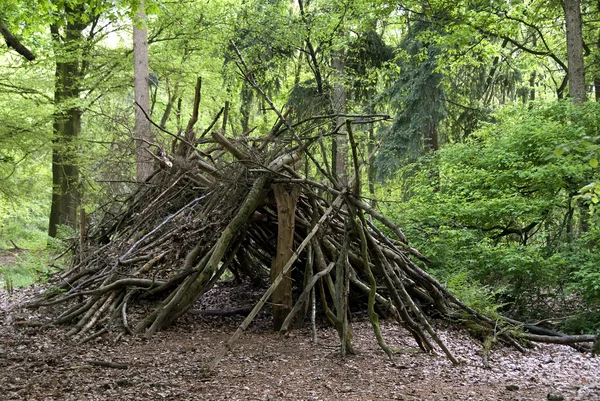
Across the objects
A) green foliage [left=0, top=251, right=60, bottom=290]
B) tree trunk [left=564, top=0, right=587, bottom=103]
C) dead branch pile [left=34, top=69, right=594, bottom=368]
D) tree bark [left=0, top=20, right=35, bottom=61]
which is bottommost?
green foliage [left=0, top=251, right=60, bottom=290]

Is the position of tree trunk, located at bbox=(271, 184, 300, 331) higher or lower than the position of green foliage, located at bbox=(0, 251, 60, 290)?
higher

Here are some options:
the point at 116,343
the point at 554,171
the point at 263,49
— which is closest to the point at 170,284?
the point at 116,343

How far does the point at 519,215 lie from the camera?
821 centimetres

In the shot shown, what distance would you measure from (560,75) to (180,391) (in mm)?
21905

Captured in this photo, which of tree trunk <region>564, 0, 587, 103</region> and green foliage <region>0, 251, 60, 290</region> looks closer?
green foliage <region>0, 251, 60, 290</region>

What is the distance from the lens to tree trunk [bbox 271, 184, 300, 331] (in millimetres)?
6074

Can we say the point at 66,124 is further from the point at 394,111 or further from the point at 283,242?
the point at 283,242

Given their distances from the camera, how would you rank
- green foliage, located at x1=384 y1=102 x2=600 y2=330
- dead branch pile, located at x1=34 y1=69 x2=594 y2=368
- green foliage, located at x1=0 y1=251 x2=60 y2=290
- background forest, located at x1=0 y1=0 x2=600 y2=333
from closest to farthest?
dead branch pile, located at x1=34 y1=69 x2=594 y2=368 → green foliage, located at x1=384 y1=102 x2=600 y2=330 → background forest, located at x1=0 y1=0 x2=600 y2=333 → green foliage, located at x1=0 y1=251 x2=60 y2=290

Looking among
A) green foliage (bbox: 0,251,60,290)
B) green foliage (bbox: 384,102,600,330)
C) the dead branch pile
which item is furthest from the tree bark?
green foliage (bbox: 384,102,600,330)

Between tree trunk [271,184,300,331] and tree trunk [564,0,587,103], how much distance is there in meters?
6.97

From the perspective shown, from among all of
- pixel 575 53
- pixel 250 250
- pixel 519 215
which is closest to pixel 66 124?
pixel 250 250

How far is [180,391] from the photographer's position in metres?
3.97

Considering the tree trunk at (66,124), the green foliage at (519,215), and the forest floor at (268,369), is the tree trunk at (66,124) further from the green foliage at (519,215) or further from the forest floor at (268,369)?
the green foliage at (519,215)

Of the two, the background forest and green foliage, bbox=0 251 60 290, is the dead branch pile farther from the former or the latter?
green foliage, bbox=0 251 60 290
